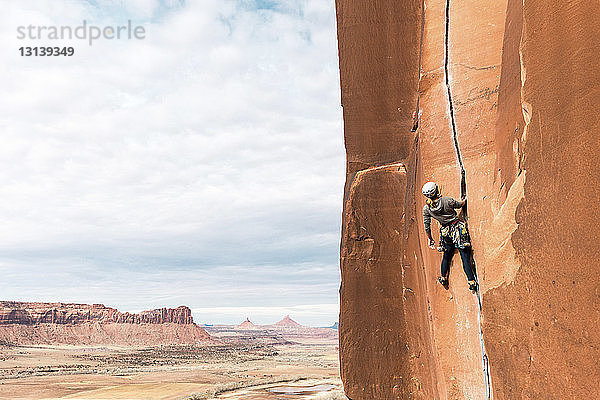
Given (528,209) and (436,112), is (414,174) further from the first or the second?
(528,209)

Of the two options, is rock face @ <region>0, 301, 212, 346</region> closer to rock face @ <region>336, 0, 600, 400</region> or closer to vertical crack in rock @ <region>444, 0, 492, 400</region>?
rock face @ <region>336, 0, 600, 400</region>

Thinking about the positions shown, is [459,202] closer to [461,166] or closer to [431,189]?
[431,189]

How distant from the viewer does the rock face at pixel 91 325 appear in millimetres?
126188

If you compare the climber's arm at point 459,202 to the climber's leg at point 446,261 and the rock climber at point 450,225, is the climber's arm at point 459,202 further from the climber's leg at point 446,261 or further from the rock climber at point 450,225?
the climber's leg at point 446,261

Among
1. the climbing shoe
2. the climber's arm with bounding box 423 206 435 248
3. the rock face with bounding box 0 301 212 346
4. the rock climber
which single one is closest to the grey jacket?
the rock climber

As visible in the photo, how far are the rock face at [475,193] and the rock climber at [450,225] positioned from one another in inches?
4.7

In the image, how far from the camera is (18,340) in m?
121

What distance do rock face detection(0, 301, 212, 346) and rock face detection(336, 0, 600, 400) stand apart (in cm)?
12606

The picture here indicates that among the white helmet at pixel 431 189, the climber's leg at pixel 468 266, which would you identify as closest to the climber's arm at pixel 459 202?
the white helmet at pixel 431 189

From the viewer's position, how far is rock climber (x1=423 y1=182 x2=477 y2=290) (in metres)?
6.38

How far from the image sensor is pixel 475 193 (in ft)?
21.1

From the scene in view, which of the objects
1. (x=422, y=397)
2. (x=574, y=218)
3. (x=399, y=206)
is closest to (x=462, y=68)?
(x=399, y=206)

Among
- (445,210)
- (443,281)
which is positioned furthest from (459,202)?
(443,281)

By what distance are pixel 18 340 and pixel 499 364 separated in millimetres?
133809
